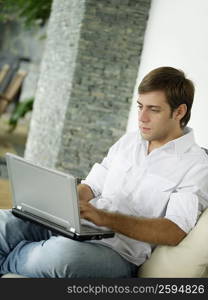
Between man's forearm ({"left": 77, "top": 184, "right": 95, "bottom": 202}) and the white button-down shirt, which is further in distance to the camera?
man's forearm ({"left": 77, "top": 184, "right": 95, "bottom": 202})

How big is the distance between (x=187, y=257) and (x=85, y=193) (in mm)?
625

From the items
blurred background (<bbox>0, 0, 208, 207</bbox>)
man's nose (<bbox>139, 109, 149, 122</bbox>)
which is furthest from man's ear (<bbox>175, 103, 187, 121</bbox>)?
blurred background (<bbox>0, 0, 208, 207</bbox>)

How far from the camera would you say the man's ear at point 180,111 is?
246 centimetres

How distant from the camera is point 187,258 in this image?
6.97 ft

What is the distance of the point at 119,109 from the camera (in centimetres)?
573

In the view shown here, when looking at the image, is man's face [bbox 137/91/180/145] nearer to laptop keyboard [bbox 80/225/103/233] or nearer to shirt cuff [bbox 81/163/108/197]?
shirt cuff [bbox 81/163/108/197]

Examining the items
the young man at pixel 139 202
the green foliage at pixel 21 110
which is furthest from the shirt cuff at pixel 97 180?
the green foliage at pixel 21 110

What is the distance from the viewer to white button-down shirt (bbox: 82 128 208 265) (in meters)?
2.25

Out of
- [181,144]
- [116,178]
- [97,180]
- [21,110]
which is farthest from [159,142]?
[21,110]

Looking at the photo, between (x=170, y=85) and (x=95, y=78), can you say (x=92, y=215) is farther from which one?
(x=95, y=78)

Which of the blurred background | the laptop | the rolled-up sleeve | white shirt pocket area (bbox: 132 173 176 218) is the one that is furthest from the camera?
the blurred background

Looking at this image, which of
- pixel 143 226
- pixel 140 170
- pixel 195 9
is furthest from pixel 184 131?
pixel 195 9

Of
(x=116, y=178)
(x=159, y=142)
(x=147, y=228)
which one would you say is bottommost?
(x=147, y=228)

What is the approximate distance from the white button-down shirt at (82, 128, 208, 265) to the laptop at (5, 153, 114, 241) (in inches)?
6.0
